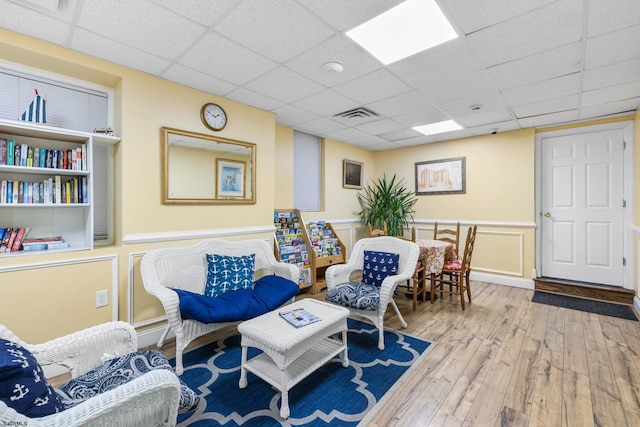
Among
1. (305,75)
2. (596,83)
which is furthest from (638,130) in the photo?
(305,75)

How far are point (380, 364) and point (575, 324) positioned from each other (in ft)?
Result: 7.80

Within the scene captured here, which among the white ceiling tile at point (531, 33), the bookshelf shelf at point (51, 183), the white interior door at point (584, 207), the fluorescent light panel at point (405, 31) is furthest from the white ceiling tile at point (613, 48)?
the bookshelf shelf at point (51, 183)

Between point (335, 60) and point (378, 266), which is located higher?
point (335, 60)

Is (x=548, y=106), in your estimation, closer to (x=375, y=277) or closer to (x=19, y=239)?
(x=375, y=277)

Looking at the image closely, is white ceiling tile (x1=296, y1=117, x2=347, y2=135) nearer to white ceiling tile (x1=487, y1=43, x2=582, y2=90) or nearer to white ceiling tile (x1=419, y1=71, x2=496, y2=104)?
white ceiling tile (x1=419, y1=71, x2=496, y2=104)

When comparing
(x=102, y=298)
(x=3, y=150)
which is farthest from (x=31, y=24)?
(x=102, y=298)

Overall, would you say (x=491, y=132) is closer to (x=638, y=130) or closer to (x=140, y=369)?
(x=638, y=130)

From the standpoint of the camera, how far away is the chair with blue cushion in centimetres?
261

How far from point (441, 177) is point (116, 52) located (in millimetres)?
4874

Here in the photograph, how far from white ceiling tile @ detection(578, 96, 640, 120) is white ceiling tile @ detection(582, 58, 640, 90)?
77 cm

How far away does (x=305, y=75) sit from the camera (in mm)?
2670

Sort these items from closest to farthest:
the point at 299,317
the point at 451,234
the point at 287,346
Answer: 1. the point at 287,346
2. the point at 299,317
3. the point at 451,234

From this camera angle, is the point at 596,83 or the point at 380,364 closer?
the point at 380,364

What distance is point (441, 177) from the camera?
17.2 ft
